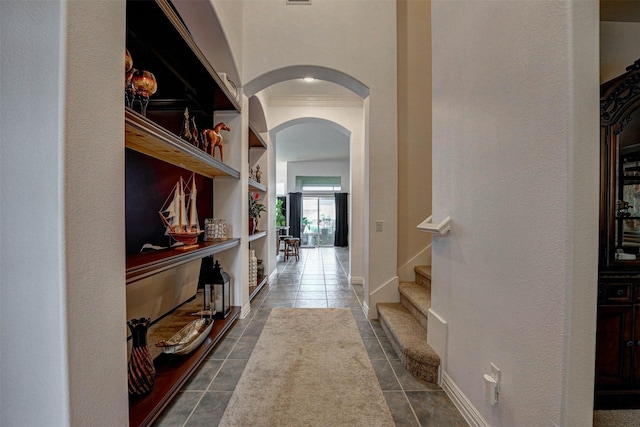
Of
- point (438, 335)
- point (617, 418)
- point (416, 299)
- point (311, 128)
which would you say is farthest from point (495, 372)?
point (311, 128)

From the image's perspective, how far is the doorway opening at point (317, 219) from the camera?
1137 centimetres

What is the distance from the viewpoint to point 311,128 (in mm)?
6691

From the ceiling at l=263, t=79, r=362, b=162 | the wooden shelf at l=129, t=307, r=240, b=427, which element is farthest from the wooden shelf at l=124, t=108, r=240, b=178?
the ceiling at l=263, t=79, r=362, b=162

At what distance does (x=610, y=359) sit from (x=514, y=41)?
6.12ft

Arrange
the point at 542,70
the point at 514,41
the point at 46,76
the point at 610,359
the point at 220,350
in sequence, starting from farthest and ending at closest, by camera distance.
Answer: the point at 220,350, the point at 610,359, the point at 514,41, the point at 542,70, the point at 46,76

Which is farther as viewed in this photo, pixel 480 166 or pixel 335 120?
pixel 335 120

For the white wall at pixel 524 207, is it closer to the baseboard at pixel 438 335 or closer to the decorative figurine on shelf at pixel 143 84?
the baseboard at pixel 438 335

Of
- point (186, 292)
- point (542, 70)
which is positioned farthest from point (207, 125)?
point (542, 70)

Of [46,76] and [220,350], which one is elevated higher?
[46,76]

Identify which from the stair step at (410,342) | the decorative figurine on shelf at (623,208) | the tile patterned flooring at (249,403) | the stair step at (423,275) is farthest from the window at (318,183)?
the decorative figurine on shelf at (623,208)

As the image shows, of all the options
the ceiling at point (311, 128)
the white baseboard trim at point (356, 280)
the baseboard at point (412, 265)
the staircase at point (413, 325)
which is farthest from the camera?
the white baseboard trim at point (356, 280)

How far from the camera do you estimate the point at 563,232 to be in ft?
3.10

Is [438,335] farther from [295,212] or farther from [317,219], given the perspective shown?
[317,219]

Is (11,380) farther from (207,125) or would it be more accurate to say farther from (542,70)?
(207,125)
